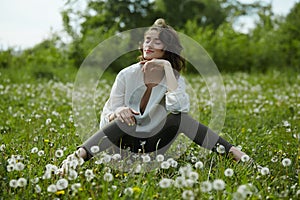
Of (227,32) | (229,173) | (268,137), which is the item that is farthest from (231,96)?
(227,32)

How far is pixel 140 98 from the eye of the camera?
3324 millimetres

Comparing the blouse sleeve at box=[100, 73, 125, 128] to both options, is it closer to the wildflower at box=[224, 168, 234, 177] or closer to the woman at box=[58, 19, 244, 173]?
the woman at box=[58, 19, 244, 173]

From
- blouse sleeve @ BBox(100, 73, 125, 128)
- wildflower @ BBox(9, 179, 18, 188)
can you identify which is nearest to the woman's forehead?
blouse sleeve @ BBox(100, 73, 125, 128)

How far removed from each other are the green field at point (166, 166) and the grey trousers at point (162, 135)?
0.44 feet

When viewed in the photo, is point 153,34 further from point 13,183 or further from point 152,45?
point 13,183

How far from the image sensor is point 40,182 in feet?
8.13

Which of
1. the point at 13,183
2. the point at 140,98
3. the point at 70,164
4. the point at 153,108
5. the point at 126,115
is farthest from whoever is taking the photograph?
the point at 140,98

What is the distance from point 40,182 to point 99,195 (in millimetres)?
414

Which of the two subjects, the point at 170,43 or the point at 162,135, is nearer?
the point at 162,135

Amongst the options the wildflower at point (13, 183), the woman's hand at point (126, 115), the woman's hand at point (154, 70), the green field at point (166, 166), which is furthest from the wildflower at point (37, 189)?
the woman's hand at point (154, 70)

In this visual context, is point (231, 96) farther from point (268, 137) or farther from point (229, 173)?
point (229, 173)

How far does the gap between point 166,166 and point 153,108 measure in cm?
78

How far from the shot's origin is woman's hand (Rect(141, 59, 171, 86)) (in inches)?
127

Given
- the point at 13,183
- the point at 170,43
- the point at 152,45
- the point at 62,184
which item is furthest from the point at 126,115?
the point at 13,183
